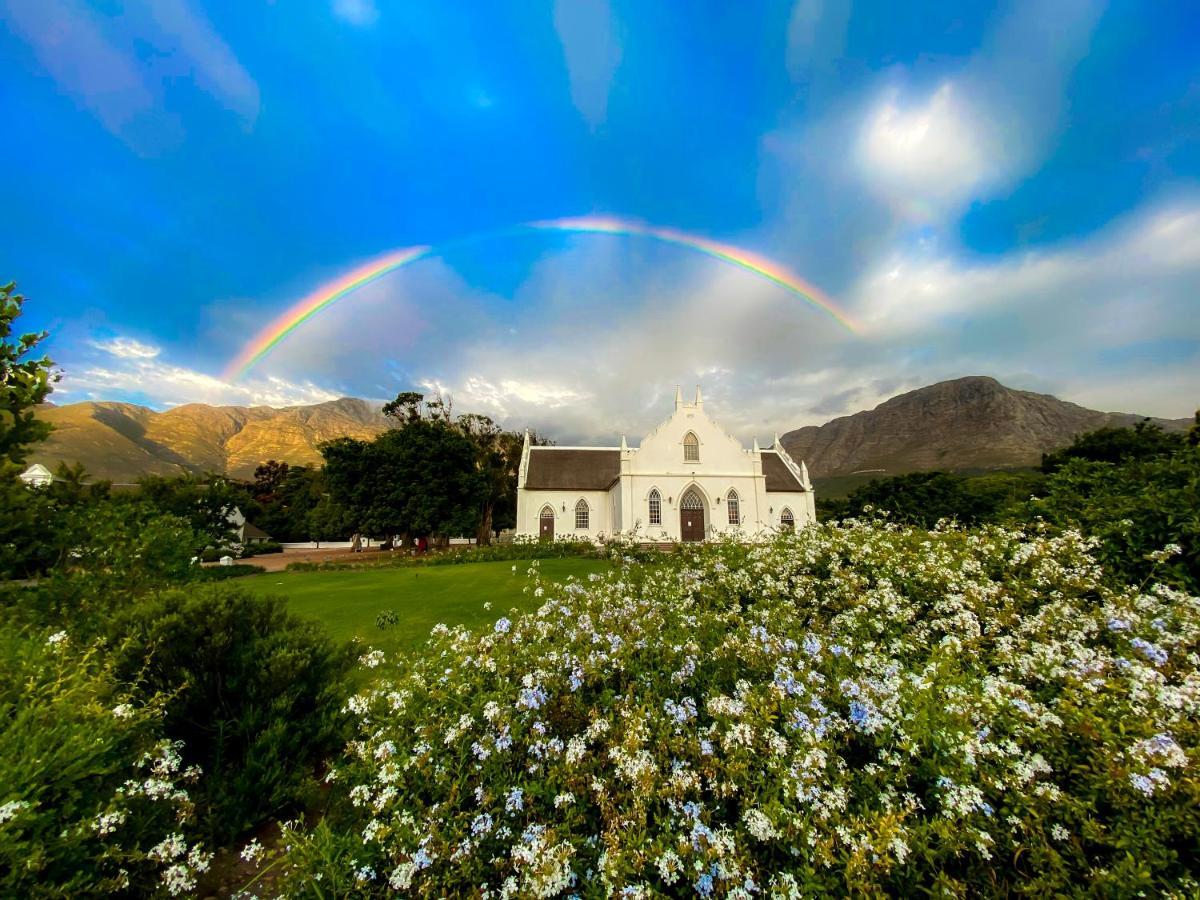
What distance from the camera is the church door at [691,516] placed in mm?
39531

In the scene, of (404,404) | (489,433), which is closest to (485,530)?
(489,433)

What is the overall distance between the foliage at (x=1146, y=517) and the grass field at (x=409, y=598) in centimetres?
917

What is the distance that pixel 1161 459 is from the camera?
351 inches

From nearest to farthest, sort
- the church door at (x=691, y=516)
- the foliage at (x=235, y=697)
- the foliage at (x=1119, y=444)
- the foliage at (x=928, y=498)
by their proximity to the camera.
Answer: the foliage at (x=235, y=697), the foliage at (x=928, y=498), the foliage at (x=1119, y=444), the church door at (x=691, y=516)

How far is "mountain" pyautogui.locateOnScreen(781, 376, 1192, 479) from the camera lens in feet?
444

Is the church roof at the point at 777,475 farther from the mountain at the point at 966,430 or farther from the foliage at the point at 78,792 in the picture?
the mountain at the point at 966,430

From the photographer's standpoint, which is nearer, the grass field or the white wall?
the grass field

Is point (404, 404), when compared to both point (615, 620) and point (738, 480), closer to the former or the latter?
point (738, 480)

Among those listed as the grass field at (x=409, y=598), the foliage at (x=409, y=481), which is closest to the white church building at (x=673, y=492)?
the foliage at (x=409, y=481)

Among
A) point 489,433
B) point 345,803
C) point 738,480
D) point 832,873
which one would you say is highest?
point 489,433

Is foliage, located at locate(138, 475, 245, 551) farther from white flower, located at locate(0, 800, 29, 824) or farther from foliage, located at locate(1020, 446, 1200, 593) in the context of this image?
foliage, located at locate(1020, 446, 1200, 593)

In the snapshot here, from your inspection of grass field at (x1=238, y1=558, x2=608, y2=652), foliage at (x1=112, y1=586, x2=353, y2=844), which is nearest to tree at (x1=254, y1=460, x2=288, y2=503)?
grass field at (x1=238, y1=558, x2=608, y2=652)

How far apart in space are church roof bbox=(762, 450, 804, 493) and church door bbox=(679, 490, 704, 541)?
7172mm

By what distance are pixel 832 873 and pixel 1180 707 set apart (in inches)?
109
